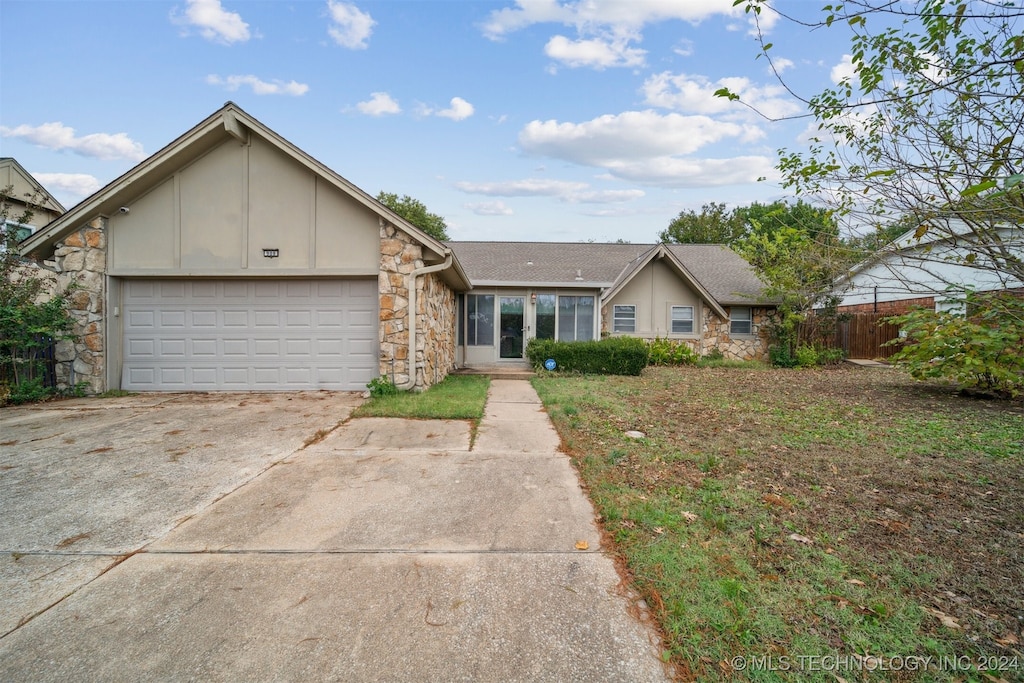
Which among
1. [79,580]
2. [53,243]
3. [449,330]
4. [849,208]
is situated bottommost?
[79,580]

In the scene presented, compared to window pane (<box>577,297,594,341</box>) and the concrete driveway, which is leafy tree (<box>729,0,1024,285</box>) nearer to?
the concrete driveway

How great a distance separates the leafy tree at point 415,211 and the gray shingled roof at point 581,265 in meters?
17.0

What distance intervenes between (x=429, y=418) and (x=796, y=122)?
589 centimetres

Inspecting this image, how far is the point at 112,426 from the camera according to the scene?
6.66 m

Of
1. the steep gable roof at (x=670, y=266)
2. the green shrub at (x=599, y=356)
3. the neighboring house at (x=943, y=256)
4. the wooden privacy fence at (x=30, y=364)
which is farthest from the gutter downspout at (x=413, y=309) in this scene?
the steep gable roof at (x=670, y=266)

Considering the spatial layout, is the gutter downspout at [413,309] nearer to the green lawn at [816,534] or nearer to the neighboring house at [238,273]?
the neighboring house at [238,273]

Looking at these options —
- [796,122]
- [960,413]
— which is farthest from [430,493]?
[960,413]

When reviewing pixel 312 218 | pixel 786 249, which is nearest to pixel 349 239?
pixel 312 218

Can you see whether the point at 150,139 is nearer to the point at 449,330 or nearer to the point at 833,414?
the point at 449,330

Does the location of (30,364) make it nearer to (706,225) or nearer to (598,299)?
(598,299)

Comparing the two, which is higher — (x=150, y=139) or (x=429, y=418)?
(x=150, y=139)

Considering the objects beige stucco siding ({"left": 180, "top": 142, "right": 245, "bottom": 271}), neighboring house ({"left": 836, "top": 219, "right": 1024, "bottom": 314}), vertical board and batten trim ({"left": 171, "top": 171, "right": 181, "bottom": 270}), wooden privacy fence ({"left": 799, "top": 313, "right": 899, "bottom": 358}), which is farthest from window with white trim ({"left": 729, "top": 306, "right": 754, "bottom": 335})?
vertical board and batten trim ({"left": 171, "top": 171, "right": 181, "bottom": 270})

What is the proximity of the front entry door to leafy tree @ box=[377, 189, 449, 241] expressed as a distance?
2126 centimetres

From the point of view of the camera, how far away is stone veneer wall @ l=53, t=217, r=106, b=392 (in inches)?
352
